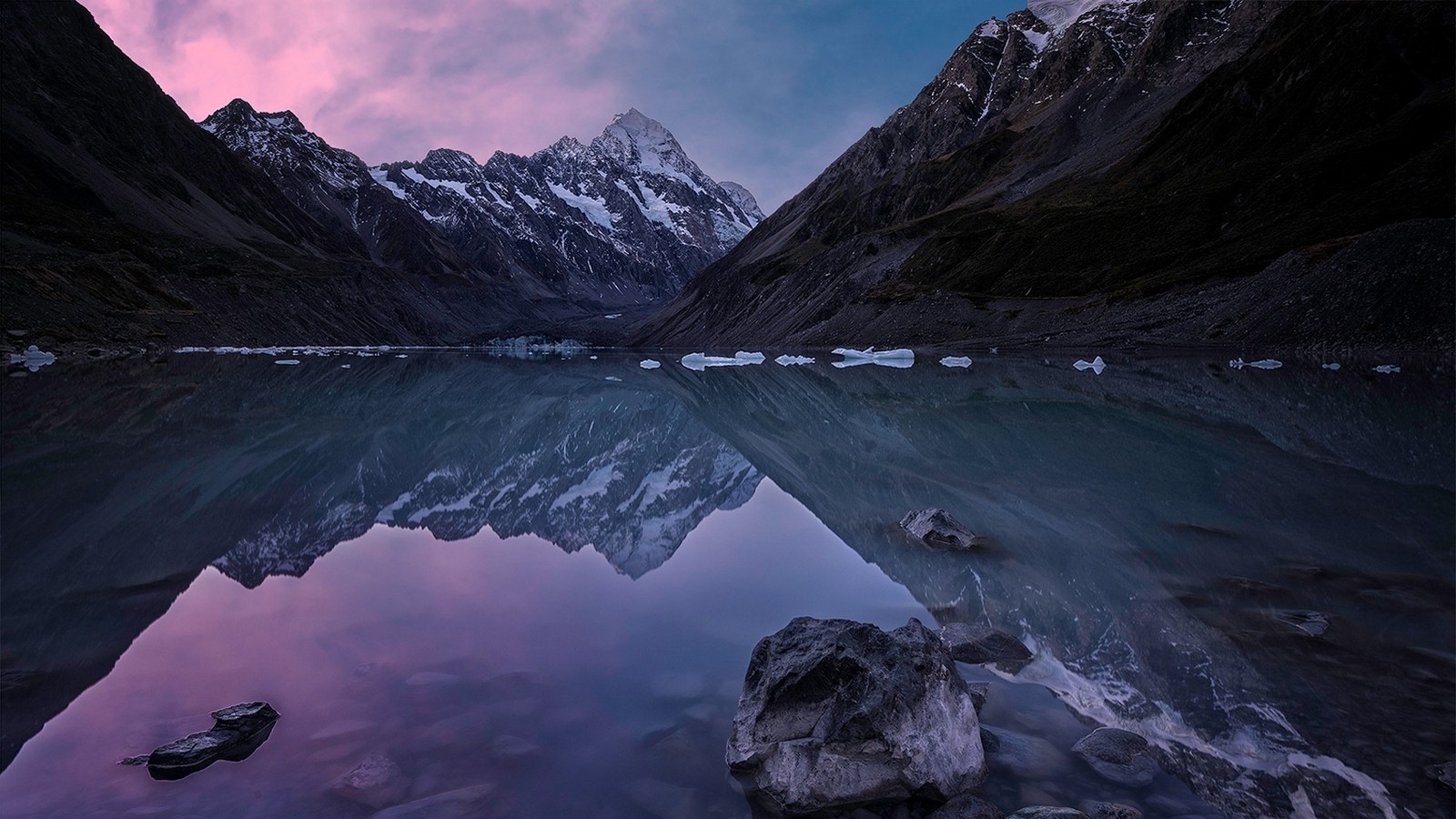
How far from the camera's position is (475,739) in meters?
4.53

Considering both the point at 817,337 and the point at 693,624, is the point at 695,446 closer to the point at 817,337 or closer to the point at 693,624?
the point at 693,624

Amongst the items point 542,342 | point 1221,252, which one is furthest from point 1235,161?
point 542,342

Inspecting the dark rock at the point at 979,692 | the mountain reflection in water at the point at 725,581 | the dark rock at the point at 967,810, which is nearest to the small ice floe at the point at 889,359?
the mountain reflection in water at the point at 725,581

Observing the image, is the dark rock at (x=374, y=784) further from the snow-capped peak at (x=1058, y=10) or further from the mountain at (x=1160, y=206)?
the snow-capped peak at (x=1058, y=10)

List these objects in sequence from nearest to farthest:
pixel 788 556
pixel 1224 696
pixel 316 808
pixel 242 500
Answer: pixel 316 808
pixel 1224 696
pixel 788 556
pixel 242 500

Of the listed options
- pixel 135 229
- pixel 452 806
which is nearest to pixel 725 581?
pixel 452 806

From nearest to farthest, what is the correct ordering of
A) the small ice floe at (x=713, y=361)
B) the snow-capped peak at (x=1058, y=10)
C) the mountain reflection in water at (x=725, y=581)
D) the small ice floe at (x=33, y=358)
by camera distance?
the mountain reflection in water at (x=725, y=581)
the small ice floe at (x=33, y=358)
the small ice floe at (x=713, y=361)
the snow-capped peak at (x=1058, y=10)

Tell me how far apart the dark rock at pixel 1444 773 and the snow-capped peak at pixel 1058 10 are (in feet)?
644

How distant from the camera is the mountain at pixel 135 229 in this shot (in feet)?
217

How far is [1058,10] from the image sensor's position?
593 ft

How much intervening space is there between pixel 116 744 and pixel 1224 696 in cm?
721

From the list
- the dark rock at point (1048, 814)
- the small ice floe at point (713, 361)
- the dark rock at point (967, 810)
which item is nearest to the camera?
the dark rock at point (1048, 814)

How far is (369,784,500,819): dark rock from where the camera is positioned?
150 inches

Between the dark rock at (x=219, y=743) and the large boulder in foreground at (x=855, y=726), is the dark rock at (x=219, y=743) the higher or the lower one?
the higher one
